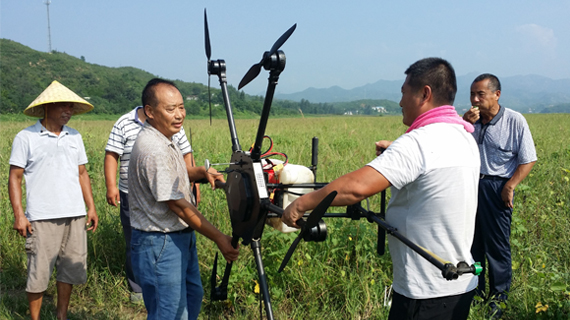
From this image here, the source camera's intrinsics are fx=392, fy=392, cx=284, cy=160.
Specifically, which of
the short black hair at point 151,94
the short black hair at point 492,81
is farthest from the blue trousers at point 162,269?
the short black hair at point 492,81

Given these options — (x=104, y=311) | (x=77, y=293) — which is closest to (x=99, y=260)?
(x=77, y=293)

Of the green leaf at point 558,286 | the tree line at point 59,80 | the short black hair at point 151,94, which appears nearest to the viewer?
the short black hair at point 151,94

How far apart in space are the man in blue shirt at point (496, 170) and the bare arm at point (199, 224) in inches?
98.4

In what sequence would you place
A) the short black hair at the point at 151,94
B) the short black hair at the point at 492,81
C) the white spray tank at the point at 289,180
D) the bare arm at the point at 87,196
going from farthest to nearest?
the short black hair at the point at 492,81 → the bare arm at the point at 87,196 → the short black hair at the point at 151,94 → the white spray tank at the point at 289,180

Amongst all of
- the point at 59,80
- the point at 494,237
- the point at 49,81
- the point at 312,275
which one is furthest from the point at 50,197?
the point at 49,81

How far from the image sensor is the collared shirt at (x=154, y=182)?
210 centimetres

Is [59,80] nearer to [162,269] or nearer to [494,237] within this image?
[162,269]

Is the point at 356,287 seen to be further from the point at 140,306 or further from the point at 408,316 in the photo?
the point at 140,306

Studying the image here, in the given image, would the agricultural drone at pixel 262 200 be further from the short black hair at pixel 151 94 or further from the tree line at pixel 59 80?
the tree line at pixel 59 80

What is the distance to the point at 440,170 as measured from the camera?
68.2 inches

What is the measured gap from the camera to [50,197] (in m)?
3.14

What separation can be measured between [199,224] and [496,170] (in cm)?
284

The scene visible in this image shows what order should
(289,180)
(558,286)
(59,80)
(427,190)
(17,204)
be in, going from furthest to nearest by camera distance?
(59,80) → (17,204) → (558,286) → (289,180) → (427,190)

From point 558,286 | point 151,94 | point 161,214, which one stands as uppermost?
point 151,94
